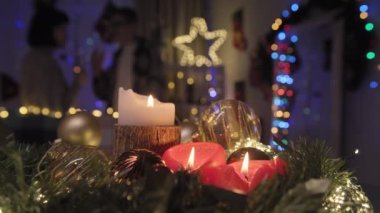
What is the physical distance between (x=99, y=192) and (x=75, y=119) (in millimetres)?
752

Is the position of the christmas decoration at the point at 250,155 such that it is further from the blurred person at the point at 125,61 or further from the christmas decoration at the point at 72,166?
the blurred person at the point at 125,61

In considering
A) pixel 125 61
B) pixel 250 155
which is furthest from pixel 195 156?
pixel 125 61

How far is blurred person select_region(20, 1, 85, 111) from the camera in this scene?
3348mm

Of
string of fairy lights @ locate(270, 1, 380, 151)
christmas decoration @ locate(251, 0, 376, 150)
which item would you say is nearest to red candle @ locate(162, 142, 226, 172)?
christmas decoration @ locate(251, 0, 376, 150)

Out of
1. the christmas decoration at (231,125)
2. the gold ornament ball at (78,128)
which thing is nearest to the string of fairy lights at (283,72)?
the gold ornament ball at (78,128)

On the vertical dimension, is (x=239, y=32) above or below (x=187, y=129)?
above

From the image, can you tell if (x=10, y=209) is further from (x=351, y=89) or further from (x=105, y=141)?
(x=105, y=141)

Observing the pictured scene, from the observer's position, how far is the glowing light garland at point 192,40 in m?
3.62

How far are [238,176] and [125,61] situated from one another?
11.1ft

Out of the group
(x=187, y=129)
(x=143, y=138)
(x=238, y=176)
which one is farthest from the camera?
(x=187, y=129)

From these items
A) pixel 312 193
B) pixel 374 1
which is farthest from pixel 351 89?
pixel 312 193

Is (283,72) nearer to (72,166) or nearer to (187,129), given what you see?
(187,129)

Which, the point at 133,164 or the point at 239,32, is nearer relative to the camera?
the point at 133,164

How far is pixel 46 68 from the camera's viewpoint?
3.32m
